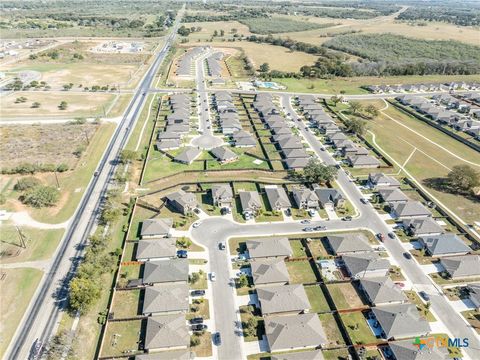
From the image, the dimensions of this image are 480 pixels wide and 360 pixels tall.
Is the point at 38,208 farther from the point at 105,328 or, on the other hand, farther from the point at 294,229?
the point at 294,229

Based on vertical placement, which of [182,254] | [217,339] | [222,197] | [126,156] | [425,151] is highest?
[126,156]

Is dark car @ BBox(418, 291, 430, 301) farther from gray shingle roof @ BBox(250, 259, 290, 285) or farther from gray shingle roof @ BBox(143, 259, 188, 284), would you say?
gray shingle roof @ BBox(143, 259, 188, 284)

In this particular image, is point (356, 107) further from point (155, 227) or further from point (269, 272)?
point (155, 227)

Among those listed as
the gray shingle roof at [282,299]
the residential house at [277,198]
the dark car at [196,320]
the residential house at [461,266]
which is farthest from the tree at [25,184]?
the residential house at [461,266]

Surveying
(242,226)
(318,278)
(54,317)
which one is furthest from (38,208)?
(318,278)

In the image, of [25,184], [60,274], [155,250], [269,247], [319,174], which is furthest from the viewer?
[319,174]

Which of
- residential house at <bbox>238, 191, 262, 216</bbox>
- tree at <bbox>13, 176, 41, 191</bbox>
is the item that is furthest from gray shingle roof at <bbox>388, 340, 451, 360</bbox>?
tree at <bbox>13, 176, 41, 191</bbox>

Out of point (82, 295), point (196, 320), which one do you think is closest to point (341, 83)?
point (196, 320)
